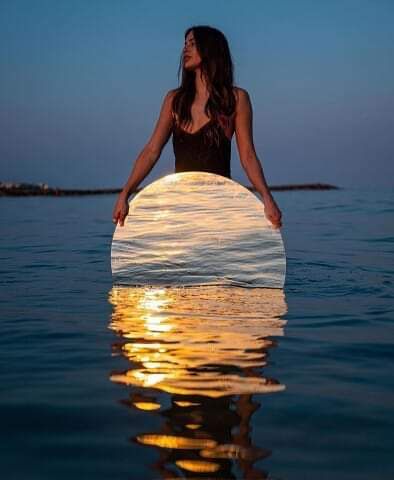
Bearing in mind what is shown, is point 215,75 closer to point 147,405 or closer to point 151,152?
point 151,152

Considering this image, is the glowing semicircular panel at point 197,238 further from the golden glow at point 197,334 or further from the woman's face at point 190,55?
the woman's face at point 190,55

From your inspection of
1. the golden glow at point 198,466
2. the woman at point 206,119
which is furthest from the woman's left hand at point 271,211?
the golden glow at point 198,466

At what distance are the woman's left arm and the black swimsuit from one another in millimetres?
115

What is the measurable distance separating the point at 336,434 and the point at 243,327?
5.00 feet

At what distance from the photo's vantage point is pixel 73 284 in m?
5.50

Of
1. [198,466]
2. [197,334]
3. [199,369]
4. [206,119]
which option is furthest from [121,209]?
[198,466]

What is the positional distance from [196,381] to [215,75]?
2.76 meters

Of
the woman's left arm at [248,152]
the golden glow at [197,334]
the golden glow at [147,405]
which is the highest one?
the woman's left arm at [248,152]

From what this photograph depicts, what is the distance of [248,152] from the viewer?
5020 millimetres

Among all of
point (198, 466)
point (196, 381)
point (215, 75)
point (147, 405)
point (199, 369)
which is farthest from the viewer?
point (215, 75)

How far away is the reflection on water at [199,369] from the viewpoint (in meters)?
2.06

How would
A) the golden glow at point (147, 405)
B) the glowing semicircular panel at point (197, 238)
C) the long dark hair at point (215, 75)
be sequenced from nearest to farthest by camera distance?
the golden glow at point (147, 405), the long dark hair at point (215, 75), the glowing semicircular panel at point (197, 238)

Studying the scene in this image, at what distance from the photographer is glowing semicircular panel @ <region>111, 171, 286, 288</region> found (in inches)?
200

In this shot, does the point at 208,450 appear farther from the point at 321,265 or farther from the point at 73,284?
the point at 321,265
